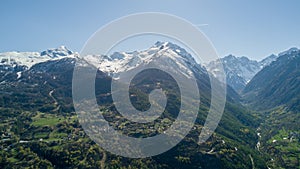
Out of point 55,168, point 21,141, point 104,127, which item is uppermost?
point 104,127

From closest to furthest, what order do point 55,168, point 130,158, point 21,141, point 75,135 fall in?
point 55,168 → point 130,158 → point 21,141 → point 75,135

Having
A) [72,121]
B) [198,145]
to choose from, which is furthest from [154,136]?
[72,121]

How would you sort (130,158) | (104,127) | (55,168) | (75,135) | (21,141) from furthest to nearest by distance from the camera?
(104,127) < (75,135) < (21,141) < (130,158) < (55,168)

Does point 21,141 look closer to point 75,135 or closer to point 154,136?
point 75,135

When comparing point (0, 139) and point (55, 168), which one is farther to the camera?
point (0, 139)

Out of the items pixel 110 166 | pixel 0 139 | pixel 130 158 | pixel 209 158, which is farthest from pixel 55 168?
pixel 209 158

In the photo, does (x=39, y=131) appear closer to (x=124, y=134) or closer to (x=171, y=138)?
(x=124, y=134)

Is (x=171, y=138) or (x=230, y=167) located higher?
(x=171, y=138)

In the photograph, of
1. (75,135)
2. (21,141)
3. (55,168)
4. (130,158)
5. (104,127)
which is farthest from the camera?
(104,127)

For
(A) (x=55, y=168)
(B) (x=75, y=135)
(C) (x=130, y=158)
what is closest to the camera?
(A) (x=55, y=168)
